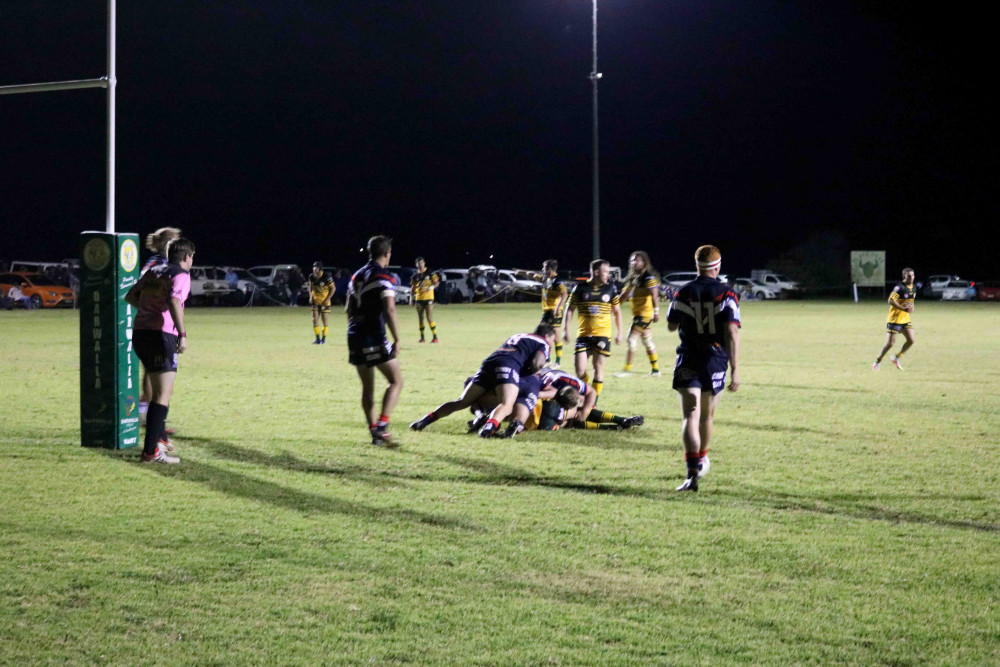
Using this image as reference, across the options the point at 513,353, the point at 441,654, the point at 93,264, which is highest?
the point at 93,264

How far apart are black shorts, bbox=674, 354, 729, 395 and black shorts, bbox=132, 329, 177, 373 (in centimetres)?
421

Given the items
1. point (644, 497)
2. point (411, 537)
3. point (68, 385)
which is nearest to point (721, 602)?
point (411, 537)

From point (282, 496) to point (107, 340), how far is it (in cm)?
290

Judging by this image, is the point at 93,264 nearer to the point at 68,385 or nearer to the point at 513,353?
the point at 513,353

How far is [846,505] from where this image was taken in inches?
306

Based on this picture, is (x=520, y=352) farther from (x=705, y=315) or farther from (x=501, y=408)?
(x=705, y=315)

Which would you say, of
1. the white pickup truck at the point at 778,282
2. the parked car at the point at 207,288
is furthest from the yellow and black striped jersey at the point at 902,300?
the white pickup truck at the point at 778,282

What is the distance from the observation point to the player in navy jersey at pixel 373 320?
10.0 m

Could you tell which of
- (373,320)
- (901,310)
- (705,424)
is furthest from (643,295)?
(705,424)

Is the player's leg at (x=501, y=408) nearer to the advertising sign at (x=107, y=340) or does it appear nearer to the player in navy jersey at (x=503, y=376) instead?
the player in navy jersey at (x=503, y=376)

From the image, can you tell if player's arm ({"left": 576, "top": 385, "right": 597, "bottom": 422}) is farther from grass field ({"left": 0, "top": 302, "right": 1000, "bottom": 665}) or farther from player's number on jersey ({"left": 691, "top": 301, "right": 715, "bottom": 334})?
player's number on jersey ({"left": 691, "top": 301, "right": 715, "bottom": 334})

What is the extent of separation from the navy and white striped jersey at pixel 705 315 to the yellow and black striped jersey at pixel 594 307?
5.82 meters

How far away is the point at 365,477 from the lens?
344 inches

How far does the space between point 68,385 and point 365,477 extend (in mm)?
8564
